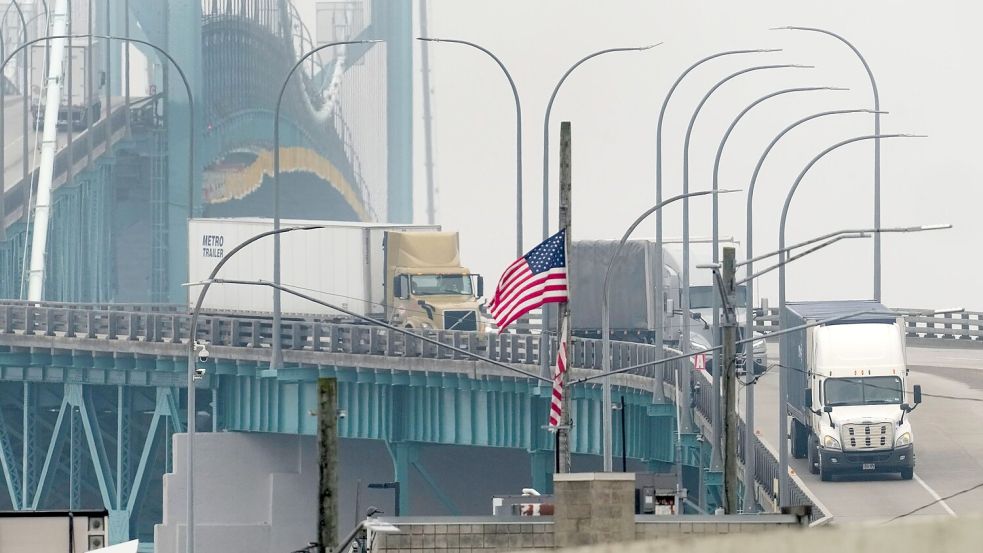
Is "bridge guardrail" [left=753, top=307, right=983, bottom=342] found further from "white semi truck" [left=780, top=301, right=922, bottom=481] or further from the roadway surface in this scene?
"white semi truck" [left=780, top=301, right=922, bottom=481]

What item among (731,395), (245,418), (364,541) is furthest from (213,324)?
Result: (364,541)

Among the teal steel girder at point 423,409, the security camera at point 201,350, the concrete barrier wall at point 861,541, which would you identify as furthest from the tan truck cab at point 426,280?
the concrete barrier wall at point 861,541

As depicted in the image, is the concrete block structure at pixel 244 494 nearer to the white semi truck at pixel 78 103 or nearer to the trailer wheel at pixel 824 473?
the trailer wheel at pixel 824 473

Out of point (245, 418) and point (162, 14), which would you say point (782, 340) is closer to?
point (245, 418)

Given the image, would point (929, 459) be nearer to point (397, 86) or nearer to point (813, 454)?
point (813, 454)

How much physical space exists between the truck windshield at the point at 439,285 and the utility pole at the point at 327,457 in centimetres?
5458

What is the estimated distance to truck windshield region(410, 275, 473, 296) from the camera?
7588 cm

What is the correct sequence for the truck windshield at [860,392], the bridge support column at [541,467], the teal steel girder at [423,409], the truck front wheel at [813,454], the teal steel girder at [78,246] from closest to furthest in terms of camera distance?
the truck windshield at [860,392] < the truck front wheel at [813,454] < the teal steel girder at [423,409] < the bridge support column at [541,467] < the teal steel girder at [78,246]

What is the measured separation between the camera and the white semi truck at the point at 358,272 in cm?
7581

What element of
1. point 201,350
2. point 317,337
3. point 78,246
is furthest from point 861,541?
point 78,246

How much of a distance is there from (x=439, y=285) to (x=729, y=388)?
1788 inches

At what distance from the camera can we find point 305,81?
14725 centimetres

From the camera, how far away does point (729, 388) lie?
1234 inches

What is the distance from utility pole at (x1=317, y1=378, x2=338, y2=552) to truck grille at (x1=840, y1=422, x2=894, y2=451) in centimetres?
2837
